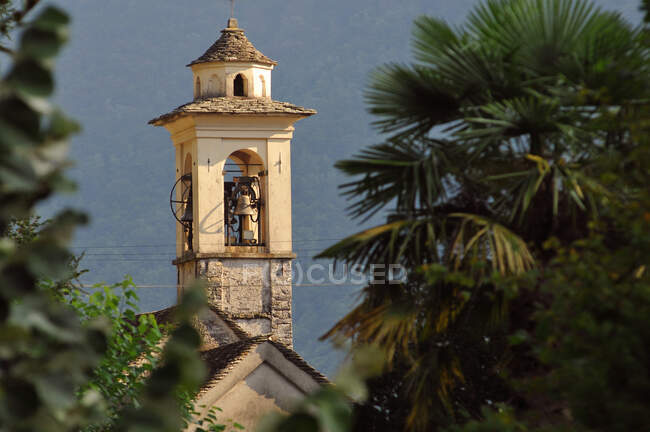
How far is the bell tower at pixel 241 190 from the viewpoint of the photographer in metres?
30.2

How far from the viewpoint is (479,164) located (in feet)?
28.2

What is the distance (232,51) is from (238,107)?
1744 mm

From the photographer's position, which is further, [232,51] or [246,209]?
[232,51]

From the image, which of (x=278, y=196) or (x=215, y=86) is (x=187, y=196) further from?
(x=215, y=86)

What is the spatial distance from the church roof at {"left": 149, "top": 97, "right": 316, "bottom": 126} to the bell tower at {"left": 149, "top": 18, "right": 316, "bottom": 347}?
0.9 inches

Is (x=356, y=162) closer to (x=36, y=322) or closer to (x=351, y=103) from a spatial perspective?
(x=36, y=322)

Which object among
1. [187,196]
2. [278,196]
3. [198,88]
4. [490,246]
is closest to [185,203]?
[187,196]

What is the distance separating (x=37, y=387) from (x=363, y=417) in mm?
10472

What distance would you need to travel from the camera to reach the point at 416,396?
322 inches

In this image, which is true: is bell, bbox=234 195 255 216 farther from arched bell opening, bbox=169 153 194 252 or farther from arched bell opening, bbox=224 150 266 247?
arched bell opening, bbox=169 153 194 252

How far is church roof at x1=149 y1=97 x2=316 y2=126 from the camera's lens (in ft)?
100

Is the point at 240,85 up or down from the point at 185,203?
up

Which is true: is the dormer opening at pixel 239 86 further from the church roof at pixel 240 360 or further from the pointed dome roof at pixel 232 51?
the church roof at pixel 240 360

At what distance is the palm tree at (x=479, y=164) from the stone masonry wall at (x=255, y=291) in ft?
70.3
